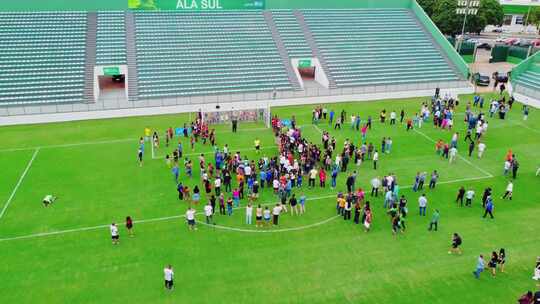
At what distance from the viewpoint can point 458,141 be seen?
30.2 m

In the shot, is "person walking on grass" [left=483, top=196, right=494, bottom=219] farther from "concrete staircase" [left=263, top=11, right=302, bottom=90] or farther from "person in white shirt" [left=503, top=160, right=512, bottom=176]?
"concrete staircase" [left=263, top=11, right=302, bottom=90]

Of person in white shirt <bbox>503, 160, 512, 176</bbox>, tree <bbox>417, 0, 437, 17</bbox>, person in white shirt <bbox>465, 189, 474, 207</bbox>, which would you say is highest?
tree <bbox>417, 0, 437, 17</bbox>

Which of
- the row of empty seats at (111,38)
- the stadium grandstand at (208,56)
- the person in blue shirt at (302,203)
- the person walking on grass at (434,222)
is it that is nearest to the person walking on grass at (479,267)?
the person walking on grass at (434,222)

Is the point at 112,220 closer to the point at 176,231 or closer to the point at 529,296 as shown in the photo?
the point at 176,231

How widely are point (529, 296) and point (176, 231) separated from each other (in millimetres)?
13698

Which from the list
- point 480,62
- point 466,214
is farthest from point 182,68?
point 480,62

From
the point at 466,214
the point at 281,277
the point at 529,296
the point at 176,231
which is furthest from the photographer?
the point at 466,214

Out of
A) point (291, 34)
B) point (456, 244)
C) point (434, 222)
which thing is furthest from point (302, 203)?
point (291, 34)

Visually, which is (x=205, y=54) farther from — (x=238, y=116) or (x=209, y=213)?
(x=209, y=213)

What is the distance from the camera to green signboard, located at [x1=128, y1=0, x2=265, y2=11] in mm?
47353

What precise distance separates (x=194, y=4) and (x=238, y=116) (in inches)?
829

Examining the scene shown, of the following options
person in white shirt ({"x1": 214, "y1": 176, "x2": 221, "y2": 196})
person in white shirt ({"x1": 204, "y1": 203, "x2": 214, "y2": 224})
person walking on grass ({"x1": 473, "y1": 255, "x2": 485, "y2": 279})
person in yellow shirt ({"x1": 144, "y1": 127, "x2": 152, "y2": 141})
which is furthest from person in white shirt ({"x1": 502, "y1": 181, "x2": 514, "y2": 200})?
person in yellow shirt ({"x1": 144, "y1": 127, "x2": 152, "y2": 141})

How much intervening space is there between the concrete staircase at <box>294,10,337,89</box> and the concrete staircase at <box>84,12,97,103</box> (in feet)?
71.5

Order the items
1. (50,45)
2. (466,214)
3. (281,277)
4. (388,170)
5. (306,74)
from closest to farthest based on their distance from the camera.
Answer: (281,277), (466,214), (388,170), (50,45), (306,74)
